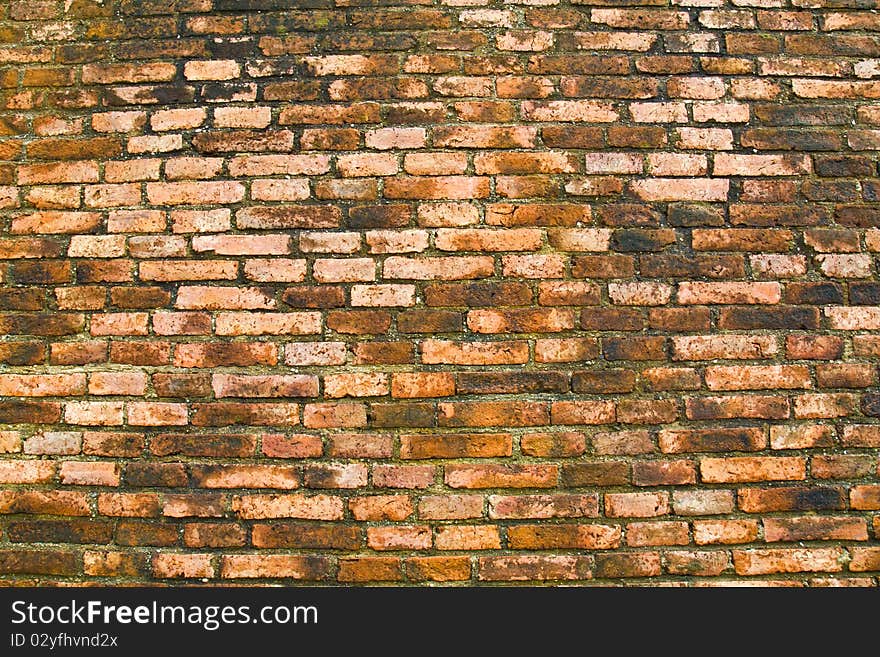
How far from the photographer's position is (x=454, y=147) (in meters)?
1.92

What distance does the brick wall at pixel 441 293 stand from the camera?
5.85 feet

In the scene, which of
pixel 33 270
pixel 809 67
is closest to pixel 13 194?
pixel 33 270

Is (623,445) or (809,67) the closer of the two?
(623,445)

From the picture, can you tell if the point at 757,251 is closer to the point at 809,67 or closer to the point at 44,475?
the point at 809,67

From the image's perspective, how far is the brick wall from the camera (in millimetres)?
1782

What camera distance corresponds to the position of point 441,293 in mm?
1855

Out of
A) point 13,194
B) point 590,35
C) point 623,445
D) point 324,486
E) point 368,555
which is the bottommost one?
point 368,555

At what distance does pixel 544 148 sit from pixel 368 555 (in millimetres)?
1378

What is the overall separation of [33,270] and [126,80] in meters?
0.70

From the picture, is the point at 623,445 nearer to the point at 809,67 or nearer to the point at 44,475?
the point at 809,67

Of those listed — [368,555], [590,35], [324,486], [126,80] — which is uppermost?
[590,35]

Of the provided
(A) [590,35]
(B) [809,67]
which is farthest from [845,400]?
(A) [590,35]

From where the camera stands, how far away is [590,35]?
1.99 metres

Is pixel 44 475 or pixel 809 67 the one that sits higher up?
pixel 809 67
